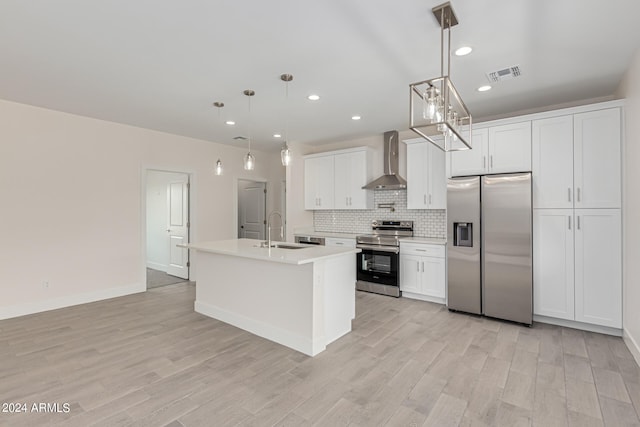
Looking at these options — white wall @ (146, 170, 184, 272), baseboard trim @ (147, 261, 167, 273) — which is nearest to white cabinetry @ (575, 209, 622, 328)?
white wall @ (146, 170, 184, 272)

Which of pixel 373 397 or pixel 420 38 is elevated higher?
pixel 420 38

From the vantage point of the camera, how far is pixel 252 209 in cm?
757

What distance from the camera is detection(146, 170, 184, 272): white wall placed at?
21.2 feet

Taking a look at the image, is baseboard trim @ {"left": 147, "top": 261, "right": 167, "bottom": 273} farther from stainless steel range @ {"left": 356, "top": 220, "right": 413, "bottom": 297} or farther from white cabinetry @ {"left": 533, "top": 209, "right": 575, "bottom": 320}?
white cabinetry @ {"left": 533, "top": 209, "right": 575, "bottom": 320}

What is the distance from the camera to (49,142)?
4160 mm

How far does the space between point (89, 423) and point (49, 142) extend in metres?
3.87

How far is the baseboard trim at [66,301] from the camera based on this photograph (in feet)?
12.8

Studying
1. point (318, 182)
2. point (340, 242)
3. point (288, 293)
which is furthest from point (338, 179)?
point (288, 293)

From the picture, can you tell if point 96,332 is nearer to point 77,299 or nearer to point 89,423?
point 77,299

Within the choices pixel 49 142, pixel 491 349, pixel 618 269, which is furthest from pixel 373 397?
pixel 49 142

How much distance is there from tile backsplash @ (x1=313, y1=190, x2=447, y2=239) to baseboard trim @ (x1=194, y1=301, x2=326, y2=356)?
2.94 metres

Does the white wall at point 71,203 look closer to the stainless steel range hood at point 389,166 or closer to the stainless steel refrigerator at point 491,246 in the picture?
the stainless steel range hood at point 389,166

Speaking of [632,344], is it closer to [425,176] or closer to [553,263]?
[553,263]

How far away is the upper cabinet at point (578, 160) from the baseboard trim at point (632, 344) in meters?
1.30
